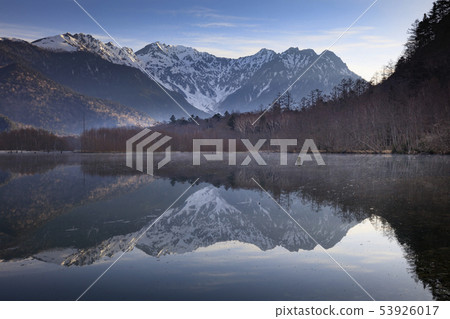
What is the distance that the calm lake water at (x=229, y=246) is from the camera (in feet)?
23.5

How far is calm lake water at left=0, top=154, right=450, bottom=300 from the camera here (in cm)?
718

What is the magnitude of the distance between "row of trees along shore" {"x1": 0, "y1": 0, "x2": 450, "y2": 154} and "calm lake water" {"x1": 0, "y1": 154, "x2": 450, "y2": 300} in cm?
5358

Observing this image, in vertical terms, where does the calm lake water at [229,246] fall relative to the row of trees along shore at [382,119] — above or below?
below

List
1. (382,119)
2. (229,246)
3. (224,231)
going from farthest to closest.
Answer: (382,119) < (224,231) < (229,246)

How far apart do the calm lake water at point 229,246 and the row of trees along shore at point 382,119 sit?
176 feet

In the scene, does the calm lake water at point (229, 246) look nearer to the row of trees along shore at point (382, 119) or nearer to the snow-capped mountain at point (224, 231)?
the snow-capped mountain at point (224, 231)

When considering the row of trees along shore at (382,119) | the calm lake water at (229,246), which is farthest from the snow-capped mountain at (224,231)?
the row of trees along shore at (382,119)

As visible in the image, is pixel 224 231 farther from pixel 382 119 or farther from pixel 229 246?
pixel 382 119

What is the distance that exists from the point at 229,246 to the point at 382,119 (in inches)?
2997

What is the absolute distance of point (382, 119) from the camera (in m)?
78.8

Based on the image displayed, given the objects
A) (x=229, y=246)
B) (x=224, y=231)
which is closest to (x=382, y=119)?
(x=224, y=231)

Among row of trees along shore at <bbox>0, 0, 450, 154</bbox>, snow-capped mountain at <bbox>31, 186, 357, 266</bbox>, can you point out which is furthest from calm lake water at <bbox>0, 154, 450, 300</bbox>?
row of trees along shore at <bbox>0, 0, 450, 154</bbox>

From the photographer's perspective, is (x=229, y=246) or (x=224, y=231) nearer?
(x=229, y=246)

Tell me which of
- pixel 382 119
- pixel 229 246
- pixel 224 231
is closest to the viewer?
pixel 229 246
